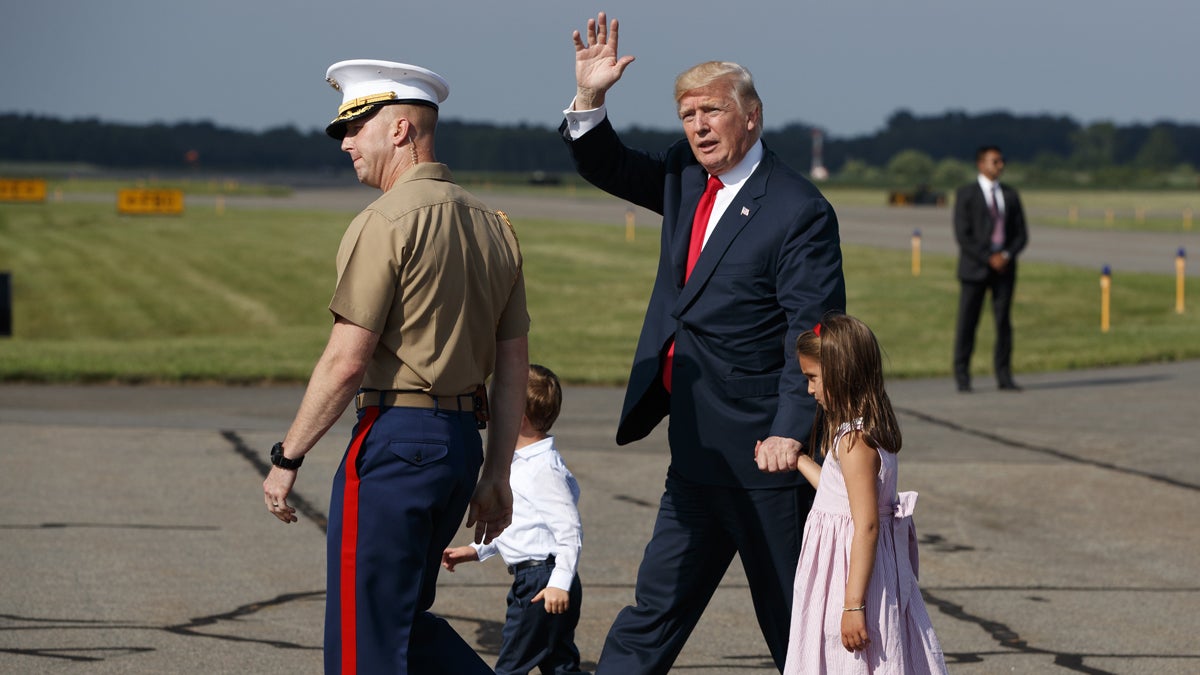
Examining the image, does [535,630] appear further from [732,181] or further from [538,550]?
[732,181]

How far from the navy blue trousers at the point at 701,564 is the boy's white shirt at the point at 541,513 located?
1.74 ft

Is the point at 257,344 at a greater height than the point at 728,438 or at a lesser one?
lesser

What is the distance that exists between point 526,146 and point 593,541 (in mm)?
175170

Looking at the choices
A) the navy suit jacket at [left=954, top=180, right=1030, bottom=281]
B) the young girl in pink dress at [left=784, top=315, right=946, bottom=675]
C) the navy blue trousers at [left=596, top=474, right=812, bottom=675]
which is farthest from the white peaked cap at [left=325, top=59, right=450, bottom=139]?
the navy suit jacket at [left=954, top=180, right=1030, bottom=281]

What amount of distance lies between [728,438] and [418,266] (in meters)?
1.16

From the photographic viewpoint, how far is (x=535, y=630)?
5.35m

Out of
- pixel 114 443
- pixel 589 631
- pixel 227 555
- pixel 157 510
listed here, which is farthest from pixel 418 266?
pixel 114 443

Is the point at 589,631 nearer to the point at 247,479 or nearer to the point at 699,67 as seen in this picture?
the point at 699,67

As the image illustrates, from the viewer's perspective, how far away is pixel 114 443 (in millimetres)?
10984

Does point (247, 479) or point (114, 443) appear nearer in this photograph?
point (247, 479)

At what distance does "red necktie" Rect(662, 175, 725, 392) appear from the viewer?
189 inches

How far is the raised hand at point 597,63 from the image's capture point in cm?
484

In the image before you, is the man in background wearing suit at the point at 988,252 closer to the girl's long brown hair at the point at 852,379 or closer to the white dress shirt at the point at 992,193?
the white dress shirt at the point at 992,193

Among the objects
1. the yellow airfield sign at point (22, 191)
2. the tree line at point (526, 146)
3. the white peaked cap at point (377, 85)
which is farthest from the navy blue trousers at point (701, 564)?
the tree line at point (526, 146)
